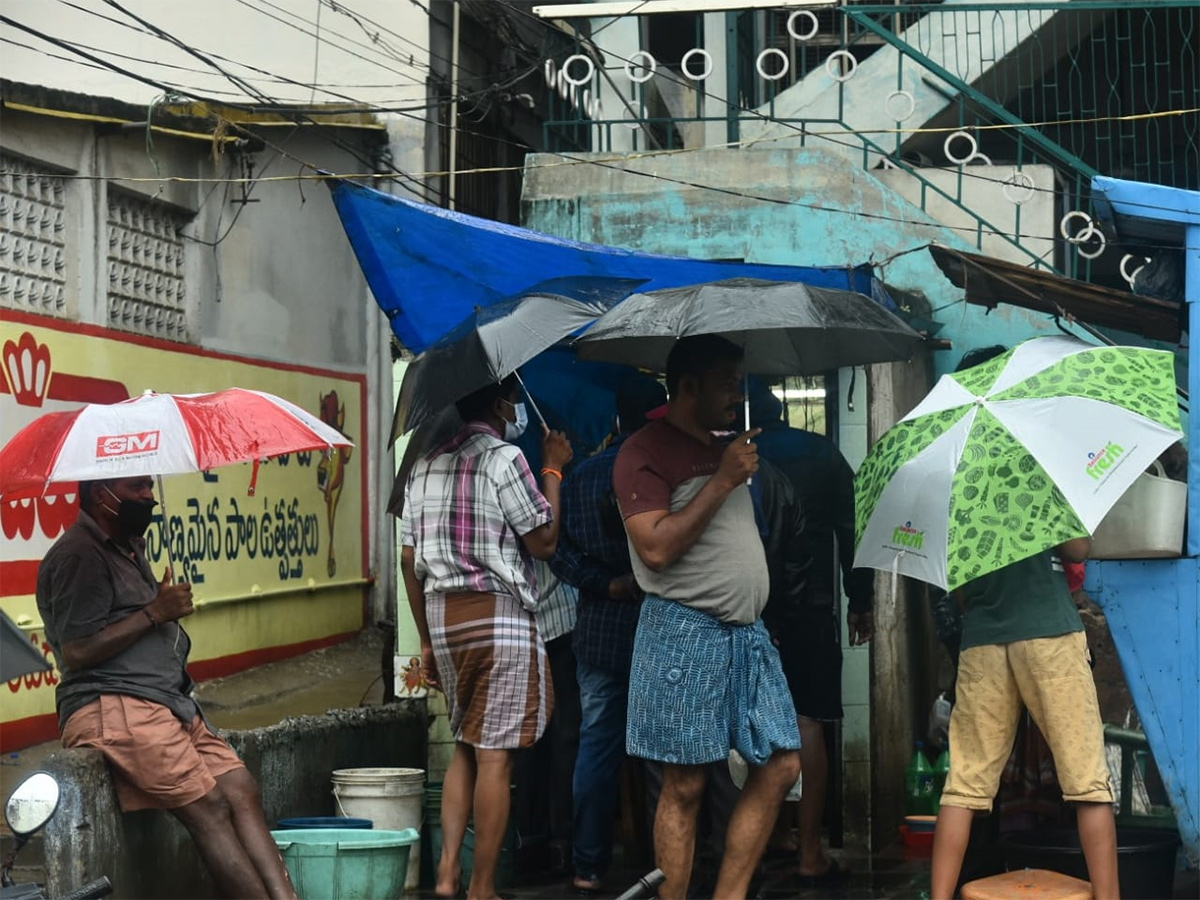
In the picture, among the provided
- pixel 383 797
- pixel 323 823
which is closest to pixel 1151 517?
pixel 383 797

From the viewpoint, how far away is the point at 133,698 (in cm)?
584

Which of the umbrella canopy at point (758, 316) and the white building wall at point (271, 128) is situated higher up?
the white building wall at point (271, 128)

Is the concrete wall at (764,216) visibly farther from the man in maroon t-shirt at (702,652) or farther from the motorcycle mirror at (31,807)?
the motorcycle mirror at (31,807)

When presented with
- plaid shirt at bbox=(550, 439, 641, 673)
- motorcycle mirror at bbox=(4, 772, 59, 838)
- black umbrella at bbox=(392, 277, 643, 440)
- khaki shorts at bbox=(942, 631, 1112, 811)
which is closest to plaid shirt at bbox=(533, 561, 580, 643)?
plaid shirt at bbox=(550, 439, 641, 673)

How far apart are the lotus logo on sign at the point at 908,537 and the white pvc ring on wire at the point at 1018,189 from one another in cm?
409

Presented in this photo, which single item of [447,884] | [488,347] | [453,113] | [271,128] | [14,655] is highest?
[453,113]

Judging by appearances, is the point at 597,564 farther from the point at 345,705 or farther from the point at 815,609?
the point at 345,705

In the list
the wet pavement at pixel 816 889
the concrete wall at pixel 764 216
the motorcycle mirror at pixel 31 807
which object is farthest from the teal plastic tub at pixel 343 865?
the concrete wall at pixel 764 216

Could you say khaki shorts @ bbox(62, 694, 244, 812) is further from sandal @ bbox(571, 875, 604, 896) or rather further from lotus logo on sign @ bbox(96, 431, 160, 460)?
sandal @ bbox(571, 875, 604, 896)

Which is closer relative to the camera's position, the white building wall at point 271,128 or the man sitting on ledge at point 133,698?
the man sitting on ledge at point 133,698

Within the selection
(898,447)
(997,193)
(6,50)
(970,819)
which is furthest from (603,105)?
(970,819)

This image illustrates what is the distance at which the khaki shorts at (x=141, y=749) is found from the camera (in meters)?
5.76

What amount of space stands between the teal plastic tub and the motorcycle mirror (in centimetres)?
240

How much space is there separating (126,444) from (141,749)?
1.07m
